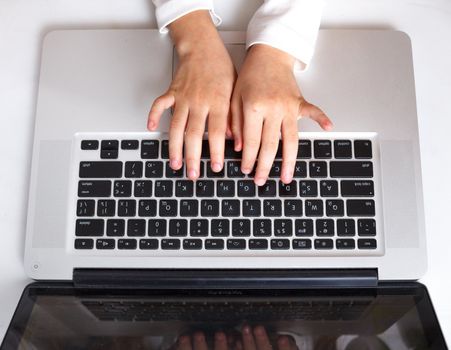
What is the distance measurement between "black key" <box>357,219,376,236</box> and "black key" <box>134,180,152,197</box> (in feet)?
0.73

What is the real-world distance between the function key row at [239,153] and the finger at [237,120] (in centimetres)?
1

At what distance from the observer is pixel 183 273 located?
49 cm

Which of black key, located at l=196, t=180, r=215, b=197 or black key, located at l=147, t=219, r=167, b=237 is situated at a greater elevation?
black key, located at l=196, t=180, r=215, b=197

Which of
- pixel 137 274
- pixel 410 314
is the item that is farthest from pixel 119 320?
pixel 410 314

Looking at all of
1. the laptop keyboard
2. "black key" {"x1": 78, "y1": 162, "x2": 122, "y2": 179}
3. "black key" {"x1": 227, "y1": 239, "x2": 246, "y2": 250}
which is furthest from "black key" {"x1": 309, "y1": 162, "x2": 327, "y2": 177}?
"black key" {"x1": 78, "y1": 162, "x2": 122, "y2": 179}

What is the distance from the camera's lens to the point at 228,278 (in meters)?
0.49

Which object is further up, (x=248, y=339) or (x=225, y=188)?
(x=225, y=188)

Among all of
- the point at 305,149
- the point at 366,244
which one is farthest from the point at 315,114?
the point at 366,244

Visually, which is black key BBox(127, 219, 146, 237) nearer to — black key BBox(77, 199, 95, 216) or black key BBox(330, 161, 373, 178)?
black key BBox(77, 199, 95, 216)

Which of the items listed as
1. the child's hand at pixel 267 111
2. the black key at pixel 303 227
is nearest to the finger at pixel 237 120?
the child's hand at pixel 267 111

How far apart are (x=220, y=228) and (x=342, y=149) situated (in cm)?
16

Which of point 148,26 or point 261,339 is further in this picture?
point 148,26

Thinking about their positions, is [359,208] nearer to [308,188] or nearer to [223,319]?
[308,188]

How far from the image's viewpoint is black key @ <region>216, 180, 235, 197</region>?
1.65 feet
